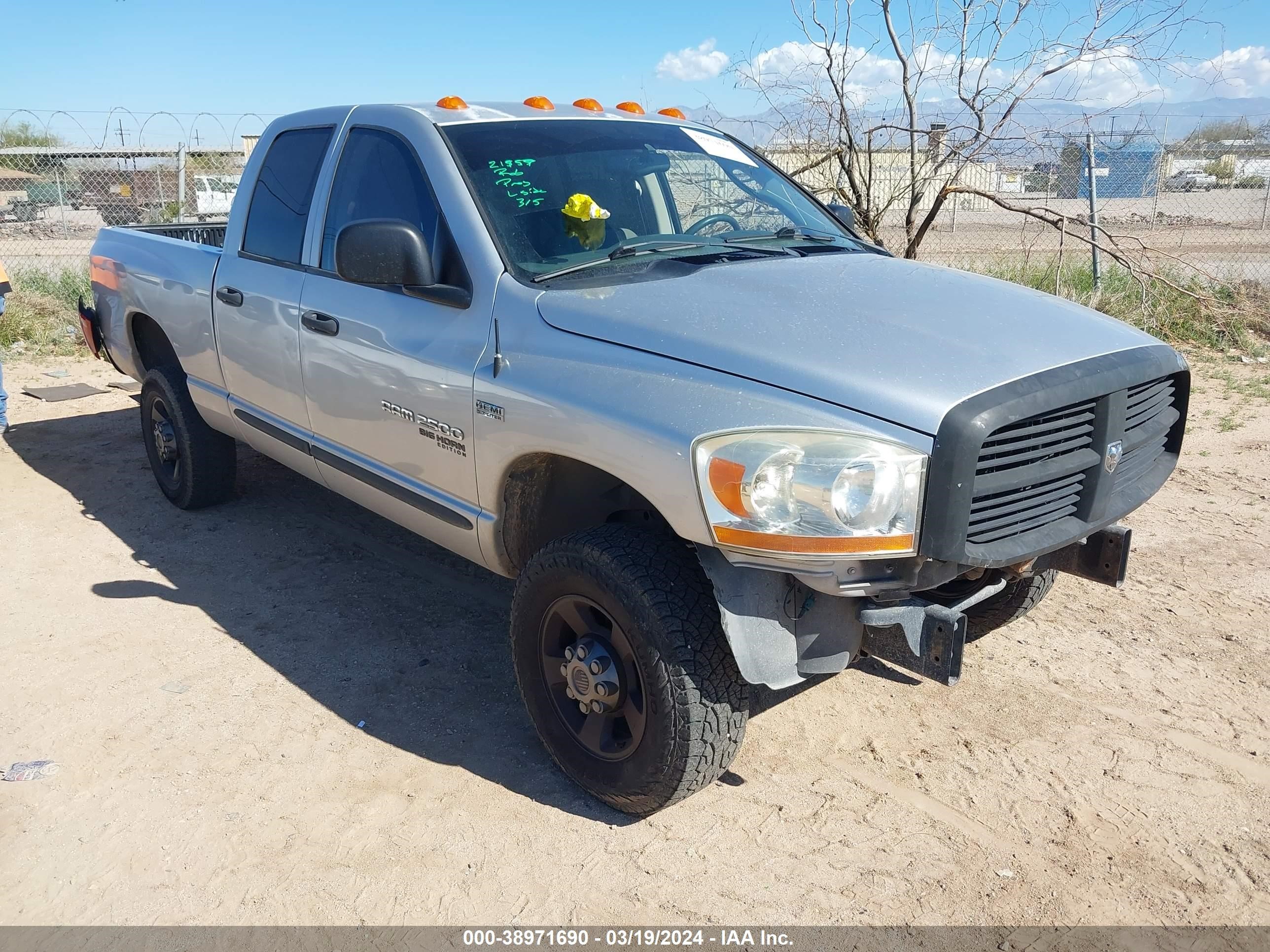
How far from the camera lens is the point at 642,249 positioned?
11.0ft

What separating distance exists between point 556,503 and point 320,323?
1.24m

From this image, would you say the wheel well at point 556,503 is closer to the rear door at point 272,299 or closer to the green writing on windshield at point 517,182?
the green writing on windshield at point 517,182

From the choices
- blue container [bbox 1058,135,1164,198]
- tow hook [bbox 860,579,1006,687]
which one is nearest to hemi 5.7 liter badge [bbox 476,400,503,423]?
tow hook [bbox 860,579,1006,687]

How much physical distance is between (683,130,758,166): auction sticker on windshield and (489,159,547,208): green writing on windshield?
0.93 m

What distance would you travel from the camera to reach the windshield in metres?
3.29

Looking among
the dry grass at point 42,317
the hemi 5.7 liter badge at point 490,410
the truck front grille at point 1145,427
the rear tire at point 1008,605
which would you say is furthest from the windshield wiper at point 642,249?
the dry grass at point 42,317

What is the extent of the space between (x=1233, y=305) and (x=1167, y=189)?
5.87m

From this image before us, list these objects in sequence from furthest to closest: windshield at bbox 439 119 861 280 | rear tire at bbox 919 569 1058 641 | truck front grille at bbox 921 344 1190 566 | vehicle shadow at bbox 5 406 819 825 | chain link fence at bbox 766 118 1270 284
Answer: chain link fence at bbox 766 118 1270 284, rear tire at bbox 919 569 1058 641, vehicle shadow at bbox 5 406 819 825, windshield at bbox 439 119 861 280, truck front grille at bbox 921 344 1190 566

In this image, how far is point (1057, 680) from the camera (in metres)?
3.72

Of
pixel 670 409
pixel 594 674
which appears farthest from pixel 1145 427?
pixel 594 674

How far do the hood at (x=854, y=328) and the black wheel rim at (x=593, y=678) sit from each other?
2.66 feet

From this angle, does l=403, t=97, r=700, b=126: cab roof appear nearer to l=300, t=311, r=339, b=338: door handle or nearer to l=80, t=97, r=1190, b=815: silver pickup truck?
l=80, t=97, r=1190, b=815: silver pickup truck

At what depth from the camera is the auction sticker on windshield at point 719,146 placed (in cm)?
409

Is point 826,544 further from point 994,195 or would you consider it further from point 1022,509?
point 994,195
